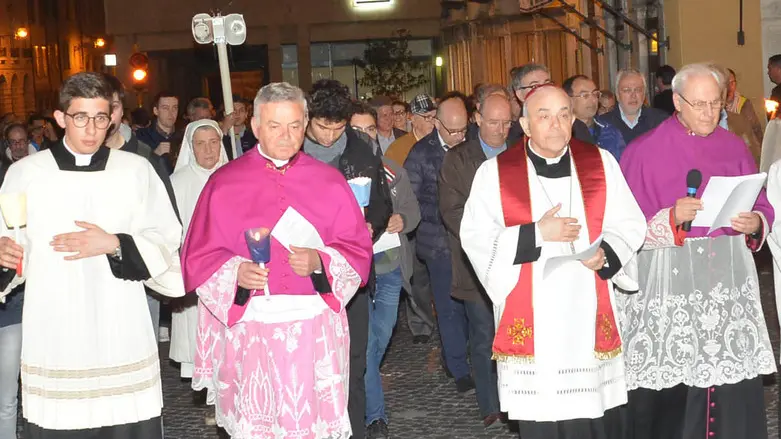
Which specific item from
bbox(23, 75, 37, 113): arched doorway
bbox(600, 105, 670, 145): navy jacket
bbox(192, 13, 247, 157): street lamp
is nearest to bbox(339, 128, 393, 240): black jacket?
bbox(192, 13, 247, 157): street lamp

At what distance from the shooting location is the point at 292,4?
3822 cm

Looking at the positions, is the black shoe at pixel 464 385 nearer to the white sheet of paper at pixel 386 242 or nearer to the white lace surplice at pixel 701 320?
the white sheet of paper at pixel 386 242

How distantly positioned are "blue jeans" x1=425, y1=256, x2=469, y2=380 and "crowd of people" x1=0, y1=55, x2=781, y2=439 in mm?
2800

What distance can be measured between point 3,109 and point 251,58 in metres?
7.92

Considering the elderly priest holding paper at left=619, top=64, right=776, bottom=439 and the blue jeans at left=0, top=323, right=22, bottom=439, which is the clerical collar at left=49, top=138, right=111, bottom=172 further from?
the elderly priest holding paper at left=619, top=64, right=776, bottom=439

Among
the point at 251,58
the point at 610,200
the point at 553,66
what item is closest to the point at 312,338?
the point at 610,200

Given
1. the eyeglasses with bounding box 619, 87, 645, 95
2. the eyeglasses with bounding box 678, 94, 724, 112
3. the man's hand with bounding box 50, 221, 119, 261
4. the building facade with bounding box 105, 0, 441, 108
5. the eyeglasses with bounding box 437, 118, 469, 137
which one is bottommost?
the man's hand with bounding box 50, 221, 119, 261

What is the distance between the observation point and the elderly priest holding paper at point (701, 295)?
677cm

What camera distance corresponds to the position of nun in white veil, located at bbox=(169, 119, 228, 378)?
8914mm

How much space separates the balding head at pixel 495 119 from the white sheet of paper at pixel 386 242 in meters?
0.97

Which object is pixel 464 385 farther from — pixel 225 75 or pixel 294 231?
pixel 294 231

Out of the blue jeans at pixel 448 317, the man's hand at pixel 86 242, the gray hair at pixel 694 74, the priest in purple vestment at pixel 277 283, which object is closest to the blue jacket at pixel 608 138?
the blue jeans at pixel 448 317

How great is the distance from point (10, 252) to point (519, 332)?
→ 2438 mm

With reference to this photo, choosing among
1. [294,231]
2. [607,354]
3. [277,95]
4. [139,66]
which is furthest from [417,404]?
[139,66]
